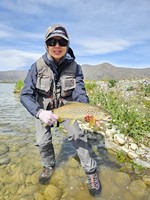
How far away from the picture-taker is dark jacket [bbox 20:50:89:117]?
4.74 meters

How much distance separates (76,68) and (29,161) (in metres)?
2.83

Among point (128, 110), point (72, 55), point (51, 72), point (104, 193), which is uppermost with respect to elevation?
point (72, 55)

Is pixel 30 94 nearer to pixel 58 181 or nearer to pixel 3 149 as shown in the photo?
pixel 58 181

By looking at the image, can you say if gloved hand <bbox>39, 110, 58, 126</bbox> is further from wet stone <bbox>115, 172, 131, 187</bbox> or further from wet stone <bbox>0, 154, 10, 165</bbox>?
wet stone <bbox>0, 154, 10, 165</bbox>

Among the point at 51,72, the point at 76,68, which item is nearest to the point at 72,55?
the point at 76,68

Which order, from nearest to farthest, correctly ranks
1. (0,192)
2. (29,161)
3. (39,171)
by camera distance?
1. (0,192)
2. (39,171)
3. (29,161)

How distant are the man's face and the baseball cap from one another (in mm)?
76

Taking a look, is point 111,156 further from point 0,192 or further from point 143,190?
point 0,192

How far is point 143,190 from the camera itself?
5.03 meters

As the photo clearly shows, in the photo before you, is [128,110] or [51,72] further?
[128,110]

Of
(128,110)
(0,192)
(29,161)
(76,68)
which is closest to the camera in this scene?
(0,192)

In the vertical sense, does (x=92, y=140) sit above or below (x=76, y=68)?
below

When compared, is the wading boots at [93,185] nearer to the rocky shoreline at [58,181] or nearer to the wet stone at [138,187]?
the rocky shoreline at [58,181]

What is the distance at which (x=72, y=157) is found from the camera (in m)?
6.57
